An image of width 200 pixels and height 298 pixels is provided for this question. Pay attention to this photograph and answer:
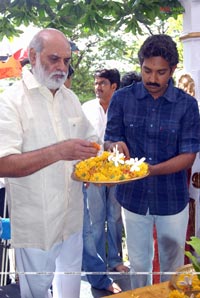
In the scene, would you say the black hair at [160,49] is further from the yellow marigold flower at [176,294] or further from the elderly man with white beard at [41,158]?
the yellow marigold flower at [176,294]

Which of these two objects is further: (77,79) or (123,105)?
(77,79)

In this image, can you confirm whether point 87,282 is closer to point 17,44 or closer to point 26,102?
point 26,102

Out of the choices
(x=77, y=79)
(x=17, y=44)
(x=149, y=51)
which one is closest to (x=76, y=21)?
(x=149, y=51)

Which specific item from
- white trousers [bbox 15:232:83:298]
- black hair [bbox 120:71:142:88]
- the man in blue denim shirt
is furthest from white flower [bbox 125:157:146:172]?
black hair [bbox 120:71:142:88]

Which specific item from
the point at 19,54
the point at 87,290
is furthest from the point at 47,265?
the point at 19,54

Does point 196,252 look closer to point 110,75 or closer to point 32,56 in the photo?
point 32,56

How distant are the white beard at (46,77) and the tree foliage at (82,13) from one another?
4.02 ft

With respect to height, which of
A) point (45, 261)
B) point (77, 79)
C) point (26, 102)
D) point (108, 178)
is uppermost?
point (77, 79)

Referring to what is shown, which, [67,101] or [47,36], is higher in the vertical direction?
[47,36]

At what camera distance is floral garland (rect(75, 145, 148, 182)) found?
7.27ft

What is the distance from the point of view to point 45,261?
2.22 m

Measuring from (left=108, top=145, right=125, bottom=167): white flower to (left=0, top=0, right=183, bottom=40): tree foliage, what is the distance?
1354 millimetres

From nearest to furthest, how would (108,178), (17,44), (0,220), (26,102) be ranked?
(26,102) → (108,178) → (0,220) → (17,44)

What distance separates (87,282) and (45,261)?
5.31 feet
